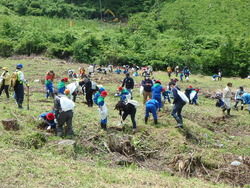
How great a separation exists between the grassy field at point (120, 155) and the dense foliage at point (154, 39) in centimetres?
2593

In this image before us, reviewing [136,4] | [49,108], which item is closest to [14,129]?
[49,108]

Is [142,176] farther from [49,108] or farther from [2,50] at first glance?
[2,50]

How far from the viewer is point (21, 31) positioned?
42.1m

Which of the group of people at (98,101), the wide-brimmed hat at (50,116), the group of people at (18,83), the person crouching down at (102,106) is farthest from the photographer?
the group of people at (18,83)

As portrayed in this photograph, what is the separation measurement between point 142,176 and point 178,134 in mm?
3784

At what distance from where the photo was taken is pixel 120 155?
30.8ft

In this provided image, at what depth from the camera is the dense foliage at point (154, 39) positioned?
39.1 metres

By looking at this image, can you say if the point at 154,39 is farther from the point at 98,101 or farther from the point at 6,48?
the point at 98,101

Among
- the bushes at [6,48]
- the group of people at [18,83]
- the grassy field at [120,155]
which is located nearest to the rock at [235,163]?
the grassy field at [120,155]

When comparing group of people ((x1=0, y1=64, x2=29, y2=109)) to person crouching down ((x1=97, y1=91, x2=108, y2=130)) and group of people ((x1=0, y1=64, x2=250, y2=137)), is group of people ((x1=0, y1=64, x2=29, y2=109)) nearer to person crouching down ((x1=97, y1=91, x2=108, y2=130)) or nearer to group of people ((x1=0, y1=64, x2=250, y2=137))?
group of people ((x1=0, y1=64, x2=250, y2=137))

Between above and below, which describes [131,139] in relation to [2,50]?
below

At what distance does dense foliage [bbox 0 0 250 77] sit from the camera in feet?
128

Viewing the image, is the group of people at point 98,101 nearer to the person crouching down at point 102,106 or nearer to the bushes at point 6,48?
the person crouching down at point 102,106

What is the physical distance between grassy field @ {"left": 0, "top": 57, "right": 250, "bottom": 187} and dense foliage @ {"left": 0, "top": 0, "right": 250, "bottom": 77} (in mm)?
25930
